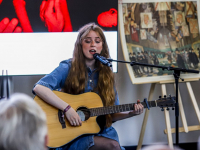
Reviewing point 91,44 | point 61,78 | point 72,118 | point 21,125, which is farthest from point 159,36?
point 21,125

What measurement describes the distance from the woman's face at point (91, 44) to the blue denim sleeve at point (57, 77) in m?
0.17

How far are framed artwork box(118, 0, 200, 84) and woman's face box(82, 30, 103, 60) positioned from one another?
0.52m

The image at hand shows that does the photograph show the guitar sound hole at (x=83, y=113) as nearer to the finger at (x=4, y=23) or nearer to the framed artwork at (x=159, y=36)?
the framed artwork at (x=159, y=36)

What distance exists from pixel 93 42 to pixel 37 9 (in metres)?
0.87

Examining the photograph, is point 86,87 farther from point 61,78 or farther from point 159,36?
point 159,36

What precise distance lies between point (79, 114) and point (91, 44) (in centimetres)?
57

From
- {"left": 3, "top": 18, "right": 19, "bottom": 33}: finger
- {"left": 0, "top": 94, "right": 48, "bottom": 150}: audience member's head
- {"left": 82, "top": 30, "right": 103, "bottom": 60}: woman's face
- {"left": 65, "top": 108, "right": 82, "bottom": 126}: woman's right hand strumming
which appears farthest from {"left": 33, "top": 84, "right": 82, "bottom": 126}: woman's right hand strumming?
{"left": 0, "top": 94, "right": 48, "bottom": 150}: audience member's head

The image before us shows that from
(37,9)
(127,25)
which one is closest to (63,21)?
(37,9)

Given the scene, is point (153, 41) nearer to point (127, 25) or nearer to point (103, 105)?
point (127, 25)

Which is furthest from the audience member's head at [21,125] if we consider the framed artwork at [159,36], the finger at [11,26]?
the finger at [11,26]

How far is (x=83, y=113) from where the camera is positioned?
2100 mm

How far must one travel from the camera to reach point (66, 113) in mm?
2020

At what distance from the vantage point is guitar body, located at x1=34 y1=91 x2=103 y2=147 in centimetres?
199

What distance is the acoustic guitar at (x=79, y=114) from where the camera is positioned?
200 cm
